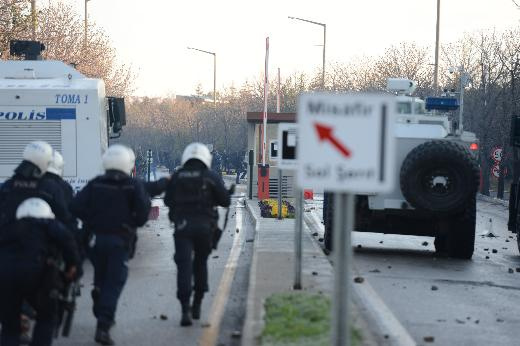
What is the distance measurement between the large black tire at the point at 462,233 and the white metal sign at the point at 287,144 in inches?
219

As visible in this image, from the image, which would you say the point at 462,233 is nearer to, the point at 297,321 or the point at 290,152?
the point at 290,152

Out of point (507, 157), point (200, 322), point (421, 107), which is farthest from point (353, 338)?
point (507, 157)

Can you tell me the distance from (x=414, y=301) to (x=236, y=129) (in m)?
62.5

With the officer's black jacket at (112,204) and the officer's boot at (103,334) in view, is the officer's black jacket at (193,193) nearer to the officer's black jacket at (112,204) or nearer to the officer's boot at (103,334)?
the officer's black jacket at (112,204)

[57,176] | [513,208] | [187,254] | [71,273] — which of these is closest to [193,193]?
[187,254]

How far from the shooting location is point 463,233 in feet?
60.0

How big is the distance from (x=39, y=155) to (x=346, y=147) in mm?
4472

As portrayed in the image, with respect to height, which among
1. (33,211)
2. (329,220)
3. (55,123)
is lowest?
(329,220)

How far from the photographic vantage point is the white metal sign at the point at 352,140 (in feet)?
20.2

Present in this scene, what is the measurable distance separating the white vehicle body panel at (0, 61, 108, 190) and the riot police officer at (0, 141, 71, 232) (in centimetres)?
766

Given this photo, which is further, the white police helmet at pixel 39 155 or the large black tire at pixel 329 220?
the large black tire at pixel 329 220

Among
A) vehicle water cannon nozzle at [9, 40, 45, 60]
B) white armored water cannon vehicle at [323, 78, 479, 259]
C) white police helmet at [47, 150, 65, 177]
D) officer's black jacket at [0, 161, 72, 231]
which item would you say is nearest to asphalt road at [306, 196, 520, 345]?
white armored water cannon vehicle at [323, 78, 479, 259]

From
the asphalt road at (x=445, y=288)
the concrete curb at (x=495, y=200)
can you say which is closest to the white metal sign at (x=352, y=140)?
the asphalt road at (x=445, y=288)

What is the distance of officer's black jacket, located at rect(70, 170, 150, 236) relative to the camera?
9.62 metres
